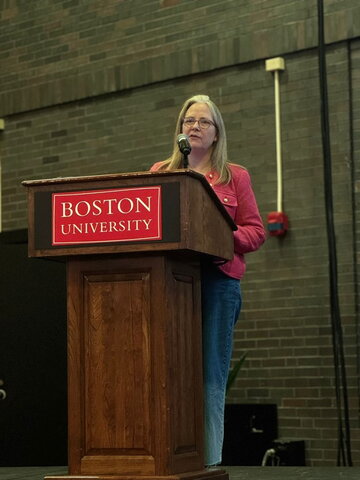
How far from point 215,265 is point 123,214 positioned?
1.63 feet

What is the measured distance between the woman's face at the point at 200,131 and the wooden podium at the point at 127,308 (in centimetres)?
38

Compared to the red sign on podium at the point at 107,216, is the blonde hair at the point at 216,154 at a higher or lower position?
higher

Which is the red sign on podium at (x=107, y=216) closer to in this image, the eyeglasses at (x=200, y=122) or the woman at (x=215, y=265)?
the woman at (x=215, y=265)

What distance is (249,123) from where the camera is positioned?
26.0 feet

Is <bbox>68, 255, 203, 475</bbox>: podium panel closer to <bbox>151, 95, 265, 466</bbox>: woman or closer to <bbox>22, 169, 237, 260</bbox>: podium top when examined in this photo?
<bbox>22, 169, 237, 260</bbox>: podium top

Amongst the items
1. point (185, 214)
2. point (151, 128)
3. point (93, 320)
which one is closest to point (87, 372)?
point (93, 320)

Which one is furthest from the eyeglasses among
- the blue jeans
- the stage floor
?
the stage floor

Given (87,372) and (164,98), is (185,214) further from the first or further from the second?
(164,98)

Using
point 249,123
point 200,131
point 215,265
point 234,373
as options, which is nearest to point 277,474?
point 215,265

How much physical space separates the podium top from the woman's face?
0.38m

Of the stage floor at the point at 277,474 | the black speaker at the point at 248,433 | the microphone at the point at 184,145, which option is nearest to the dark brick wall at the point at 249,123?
the black speaker at the point at 248,433

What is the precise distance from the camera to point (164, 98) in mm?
8438

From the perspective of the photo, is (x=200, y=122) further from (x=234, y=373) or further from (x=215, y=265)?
(x=234, y=373)

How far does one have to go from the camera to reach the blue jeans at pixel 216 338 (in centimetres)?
399
